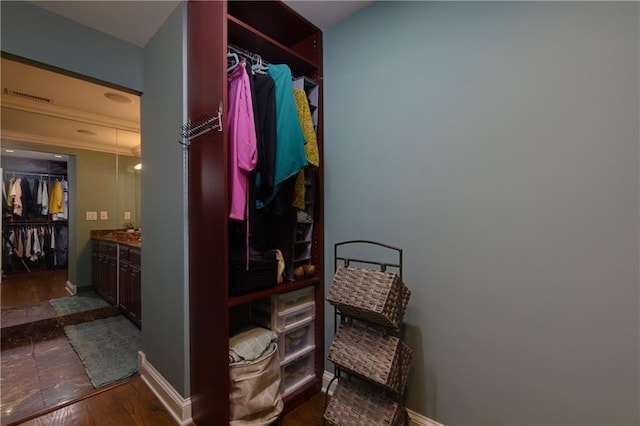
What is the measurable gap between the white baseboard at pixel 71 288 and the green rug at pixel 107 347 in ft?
4.82

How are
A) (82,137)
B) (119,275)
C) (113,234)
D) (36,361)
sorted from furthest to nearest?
(113,234), (82,137), (119,275), (36,361)

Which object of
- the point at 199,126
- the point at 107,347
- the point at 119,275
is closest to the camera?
the point at 199,126

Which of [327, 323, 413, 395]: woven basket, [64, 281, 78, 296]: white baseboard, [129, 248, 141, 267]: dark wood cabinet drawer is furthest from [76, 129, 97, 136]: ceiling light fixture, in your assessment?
[327, 323, 413, 395]: woven basket

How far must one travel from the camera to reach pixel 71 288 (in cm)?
410

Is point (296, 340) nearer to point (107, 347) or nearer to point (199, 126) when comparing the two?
point (199, 126)

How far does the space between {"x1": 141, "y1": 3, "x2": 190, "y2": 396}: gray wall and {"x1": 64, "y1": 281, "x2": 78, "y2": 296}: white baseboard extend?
3.11 metres

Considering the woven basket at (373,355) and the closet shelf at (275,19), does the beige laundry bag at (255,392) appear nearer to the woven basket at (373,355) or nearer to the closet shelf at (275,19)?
the woven basket at (373,355)

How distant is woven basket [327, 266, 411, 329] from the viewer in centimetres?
120

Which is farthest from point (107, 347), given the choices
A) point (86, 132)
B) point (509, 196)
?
point (509, 196)

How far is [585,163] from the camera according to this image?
3.30ft

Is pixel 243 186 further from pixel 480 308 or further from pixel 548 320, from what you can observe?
pixel 548 320

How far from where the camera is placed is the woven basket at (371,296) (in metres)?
1.20

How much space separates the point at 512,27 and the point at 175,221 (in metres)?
1.96

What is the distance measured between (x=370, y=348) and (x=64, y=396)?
2.07 metres
